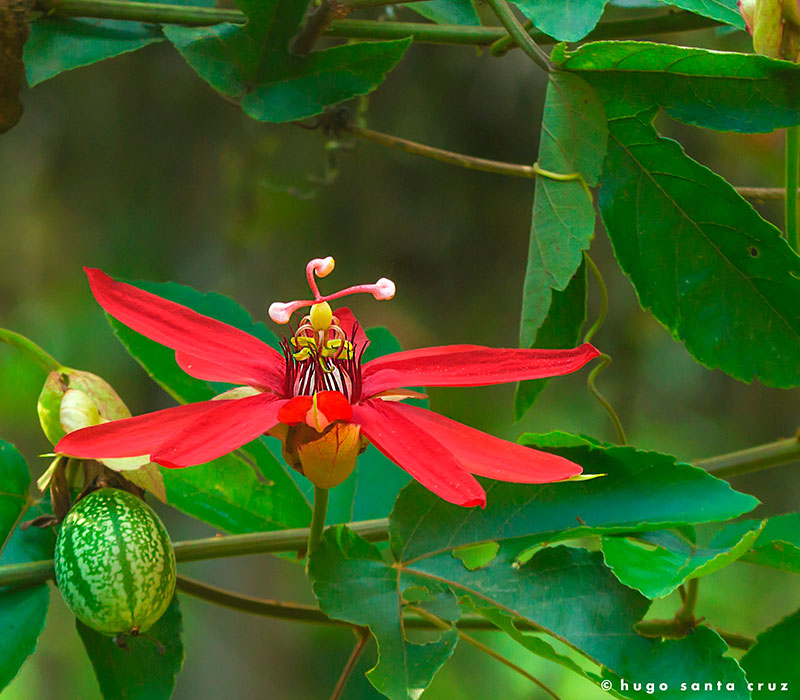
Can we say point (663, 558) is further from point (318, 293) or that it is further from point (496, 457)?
point (318, 293)

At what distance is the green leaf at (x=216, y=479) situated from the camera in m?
0.69

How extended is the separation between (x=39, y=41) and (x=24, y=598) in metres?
0.41

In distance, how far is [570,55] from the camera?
61cm

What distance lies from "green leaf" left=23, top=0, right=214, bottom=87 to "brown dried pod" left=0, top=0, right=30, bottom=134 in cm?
2

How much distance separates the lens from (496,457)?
484 mm

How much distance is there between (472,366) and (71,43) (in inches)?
16.2

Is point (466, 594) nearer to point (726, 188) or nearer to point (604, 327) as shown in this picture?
point (726, 188)

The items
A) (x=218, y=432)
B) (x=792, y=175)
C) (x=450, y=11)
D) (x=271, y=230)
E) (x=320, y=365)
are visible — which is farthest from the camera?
(x=271, y=230)

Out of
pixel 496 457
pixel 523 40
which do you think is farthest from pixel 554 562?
pixel 523 40

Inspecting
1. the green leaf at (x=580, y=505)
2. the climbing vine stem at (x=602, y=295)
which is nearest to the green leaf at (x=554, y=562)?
the green leaf at (x=580, y=505)

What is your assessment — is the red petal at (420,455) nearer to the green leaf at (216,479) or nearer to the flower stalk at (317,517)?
the flower stalk at (317,517)

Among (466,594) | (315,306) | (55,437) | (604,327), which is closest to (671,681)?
(466,594)

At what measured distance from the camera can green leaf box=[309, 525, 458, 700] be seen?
0.52 metres

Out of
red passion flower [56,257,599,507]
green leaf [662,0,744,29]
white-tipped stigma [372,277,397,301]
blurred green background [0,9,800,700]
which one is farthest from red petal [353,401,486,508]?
blurred green background [0,9,800,700]
